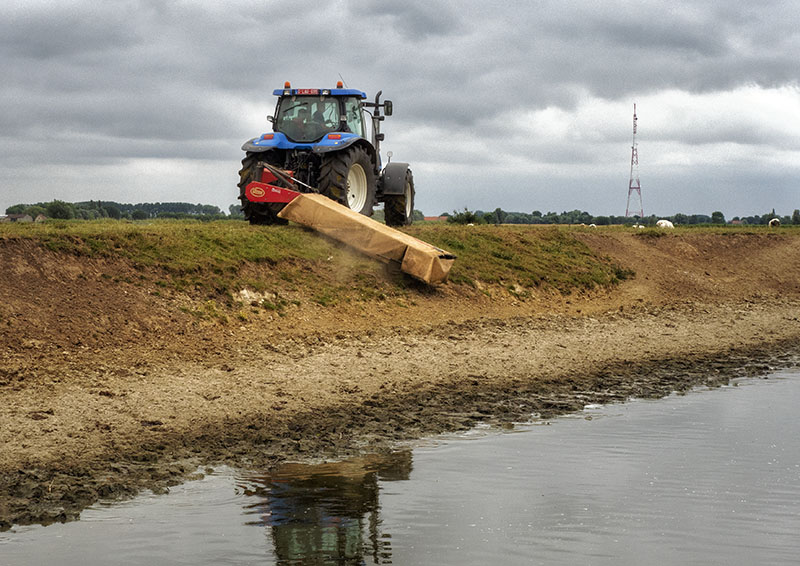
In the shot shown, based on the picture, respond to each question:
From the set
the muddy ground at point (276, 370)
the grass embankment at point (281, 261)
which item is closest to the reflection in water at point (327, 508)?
the muddy ground at point (276, 370)

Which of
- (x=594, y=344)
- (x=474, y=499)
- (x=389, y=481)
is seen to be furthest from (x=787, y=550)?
(x=594, y=344)

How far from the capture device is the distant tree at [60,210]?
96.9 ft

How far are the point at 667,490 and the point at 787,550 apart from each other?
167 cm

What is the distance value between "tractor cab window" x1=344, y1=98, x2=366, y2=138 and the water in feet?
40.3

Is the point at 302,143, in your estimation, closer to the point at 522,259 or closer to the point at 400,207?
the point at 400,207

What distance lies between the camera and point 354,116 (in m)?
22.6

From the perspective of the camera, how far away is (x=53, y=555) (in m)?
7.23

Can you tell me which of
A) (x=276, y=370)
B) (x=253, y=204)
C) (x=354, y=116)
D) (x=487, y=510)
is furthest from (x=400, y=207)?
(x=487, y=510)

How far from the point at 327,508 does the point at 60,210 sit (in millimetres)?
23859

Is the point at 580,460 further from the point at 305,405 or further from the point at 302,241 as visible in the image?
the point at 302,241

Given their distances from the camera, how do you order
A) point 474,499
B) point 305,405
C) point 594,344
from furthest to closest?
point 594,344 → point 305,405 → point 474,499

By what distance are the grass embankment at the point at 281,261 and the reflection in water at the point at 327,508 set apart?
20.2 ft

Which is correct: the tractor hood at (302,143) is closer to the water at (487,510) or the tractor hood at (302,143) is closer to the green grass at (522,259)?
the green grass at (522,259)

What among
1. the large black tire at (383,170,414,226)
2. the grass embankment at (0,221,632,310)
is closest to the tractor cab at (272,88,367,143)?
the large black tire at (383,170,414,226)
